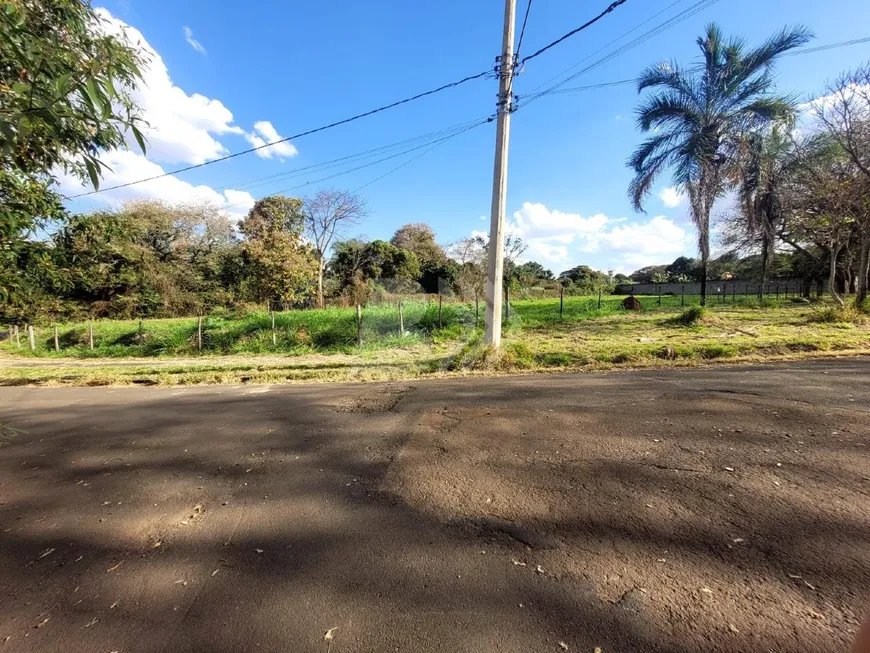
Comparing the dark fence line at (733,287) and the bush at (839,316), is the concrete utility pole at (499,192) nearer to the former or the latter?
the bush at (839,316)

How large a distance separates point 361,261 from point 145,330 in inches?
915

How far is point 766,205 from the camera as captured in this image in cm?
2086

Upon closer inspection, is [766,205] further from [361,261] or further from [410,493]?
[361,261]

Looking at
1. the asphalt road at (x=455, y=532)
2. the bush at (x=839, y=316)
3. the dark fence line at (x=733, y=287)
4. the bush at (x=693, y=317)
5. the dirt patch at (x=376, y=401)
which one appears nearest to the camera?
the asphalt road at (x=455, y=532)

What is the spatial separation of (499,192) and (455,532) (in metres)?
7.35

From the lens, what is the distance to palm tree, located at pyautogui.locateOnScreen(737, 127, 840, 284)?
16.7 m

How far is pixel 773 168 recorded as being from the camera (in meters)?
19.3

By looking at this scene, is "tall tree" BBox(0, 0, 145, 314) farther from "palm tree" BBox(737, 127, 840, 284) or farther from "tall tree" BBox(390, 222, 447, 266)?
"tall tree" BBox(390, 222, 447, 266)

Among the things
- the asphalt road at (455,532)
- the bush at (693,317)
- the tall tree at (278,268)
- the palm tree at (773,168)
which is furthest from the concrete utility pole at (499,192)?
the palm tree at (773,168)

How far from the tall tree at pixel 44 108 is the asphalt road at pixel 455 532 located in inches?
70.7

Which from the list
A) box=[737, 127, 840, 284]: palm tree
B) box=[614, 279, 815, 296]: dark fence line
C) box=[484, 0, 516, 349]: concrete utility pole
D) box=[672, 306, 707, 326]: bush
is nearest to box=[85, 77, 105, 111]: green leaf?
box=[484, 0, 516, 349]: concrete utility pole

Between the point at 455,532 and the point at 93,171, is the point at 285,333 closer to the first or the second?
the point at 455,532

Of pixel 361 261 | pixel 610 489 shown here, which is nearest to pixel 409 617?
pixel 610 489

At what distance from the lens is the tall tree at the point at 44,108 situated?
1.27m
